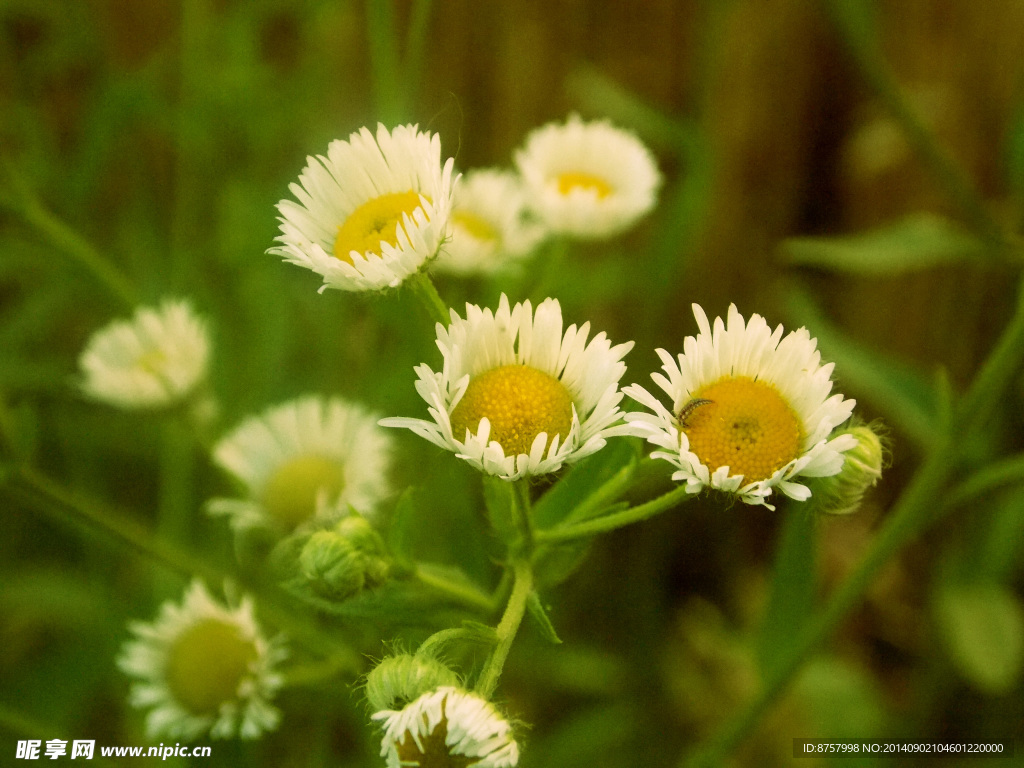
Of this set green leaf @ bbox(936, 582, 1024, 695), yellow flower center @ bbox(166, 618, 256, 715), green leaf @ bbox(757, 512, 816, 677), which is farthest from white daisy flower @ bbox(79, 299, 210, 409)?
green leaf @ bbox(936, 582, 1024, 695)

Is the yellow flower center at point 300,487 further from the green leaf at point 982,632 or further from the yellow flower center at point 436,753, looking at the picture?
the green leaf at point 982,632

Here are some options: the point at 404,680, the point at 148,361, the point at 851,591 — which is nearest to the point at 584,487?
the point at 404,680

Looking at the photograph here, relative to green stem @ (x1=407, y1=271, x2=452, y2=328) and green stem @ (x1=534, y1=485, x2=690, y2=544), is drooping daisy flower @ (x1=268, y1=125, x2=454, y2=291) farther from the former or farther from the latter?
green stem @ (x1=534, y1=485, x2=690, y2=544)

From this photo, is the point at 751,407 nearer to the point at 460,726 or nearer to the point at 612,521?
the point at 612,521

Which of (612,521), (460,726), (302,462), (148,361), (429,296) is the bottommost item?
(460,726)

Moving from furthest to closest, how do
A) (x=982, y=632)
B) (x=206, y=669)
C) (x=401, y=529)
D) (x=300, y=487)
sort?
1. (x=982, y=632)
2. (x=300, y=487)
3. (x=206, y=669)
4. (x=401, y=529)

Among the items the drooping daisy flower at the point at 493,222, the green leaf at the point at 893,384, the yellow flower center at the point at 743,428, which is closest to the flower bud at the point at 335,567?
the yellow flower center at the point at 743,428
